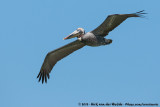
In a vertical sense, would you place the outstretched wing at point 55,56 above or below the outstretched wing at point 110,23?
below

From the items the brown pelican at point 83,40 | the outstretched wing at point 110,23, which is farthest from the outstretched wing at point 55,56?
the outstretched wing at point 110,23

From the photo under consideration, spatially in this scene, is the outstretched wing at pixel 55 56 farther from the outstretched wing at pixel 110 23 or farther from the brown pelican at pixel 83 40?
the outstretched wing at pixel 110 23

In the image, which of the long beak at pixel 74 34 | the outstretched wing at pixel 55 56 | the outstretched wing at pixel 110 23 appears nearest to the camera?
the outstretched wing at pixel 110 23

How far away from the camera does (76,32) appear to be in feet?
49.7

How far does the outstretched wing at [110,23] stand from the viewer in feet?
45.1

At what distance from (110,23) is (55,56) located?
3709mm

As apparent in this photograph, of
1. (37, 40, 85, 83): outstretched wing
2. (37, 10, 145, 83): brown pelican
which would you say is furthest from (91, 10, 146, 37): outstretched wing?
(37, 40, 85, 83): outstretched wing

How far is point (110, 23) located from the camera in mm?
14211

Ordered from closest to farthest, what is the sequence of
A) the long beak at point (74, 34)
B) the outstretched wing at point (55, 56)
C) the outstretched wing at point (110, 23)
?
1. the outstretched wing at point (110, 23)
2. the long beak at point (74, 34)
3. the outstretched wing at point (55, 56)

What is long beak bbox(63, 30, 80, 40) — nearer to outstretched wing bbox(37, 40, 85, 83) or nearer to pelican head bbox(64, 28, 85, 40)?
pelican head bbox(64, 28, 85, 40)

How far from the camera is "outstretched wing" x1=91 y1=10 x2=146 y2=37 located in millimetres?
13758

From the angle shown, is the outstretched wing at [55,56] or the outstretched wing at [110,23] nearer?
the outstretched wing at [110,23]

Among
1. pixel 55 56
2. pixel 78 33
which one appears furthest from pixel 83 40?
pixel 55 56

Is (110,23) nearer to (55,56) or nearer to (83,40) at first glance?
(83,40)
